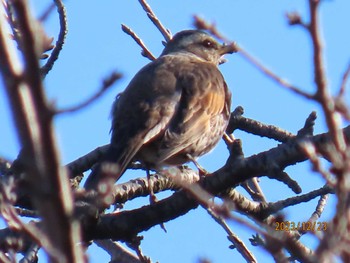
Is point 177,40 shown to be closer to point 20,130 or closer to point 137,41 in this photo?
point 137,41

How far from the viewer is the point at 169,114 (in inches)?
289

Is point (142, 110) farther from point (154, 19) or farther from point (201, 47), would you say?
point (201, 47)

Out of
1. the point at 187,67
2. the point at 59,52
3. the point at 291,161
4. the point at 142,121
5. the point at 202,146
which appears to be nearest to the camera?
the point at 291,161

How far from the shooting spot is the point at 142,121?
714 centimetres

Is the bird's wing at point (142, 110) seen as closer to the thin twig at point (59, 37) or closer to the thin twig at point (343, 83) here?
the thin twig at point (59, 37)

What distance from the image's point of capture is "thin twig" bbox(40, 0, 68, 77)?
6035mm

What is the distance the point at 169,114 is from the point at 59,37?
Result: 5.13 feet

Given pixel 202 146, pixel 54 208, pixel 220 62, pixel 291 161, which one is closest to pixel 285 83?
pixel 54 208

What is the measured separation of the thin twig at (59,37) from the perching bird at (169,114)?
2.98ft

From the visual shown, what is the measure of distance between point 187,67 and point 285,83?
21.2ft

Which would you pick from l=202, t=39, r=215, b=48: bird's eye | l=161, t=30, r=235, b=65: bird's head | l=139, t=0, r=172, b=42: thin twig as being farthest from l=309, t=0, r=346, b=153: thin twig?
l=202, t=39, r=215, b=48: bird's eye

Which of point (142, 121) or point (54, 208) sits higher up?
point (142, 121)

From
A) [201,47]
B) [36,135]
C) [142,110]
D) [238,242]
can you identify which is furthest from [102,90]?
[201,47]

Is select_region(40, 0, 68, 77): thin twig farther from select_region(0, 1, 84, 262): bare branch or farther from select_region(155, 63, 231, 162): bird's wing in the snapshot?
select_region(0, 1, 84, 262): bare branch
